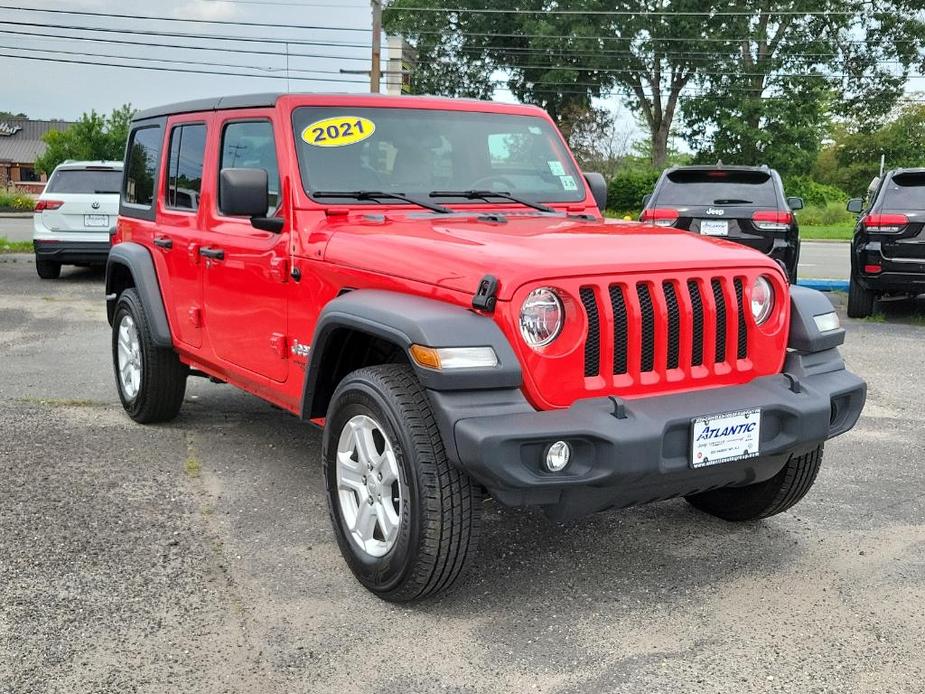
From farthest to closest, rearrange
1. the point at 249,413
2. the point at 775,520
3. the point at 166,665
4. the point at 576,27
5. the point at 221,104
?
the point at 576,27
the point at 249,413
the point at 221,104
the point at 775,520
the point at 166,665

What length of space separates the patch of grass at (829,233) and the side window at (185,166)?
23.1 meters

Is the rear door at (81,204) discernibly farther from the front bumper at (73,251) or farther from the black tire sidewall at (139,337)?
the black tire sidewall at (139,337)

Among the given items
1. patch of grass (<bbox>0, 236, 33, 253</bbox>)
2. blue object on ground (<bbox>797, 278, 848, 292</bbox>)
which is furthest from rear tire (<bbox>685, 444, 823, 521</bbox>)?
patch of grass (<bbox>0, 236, 33, 253</bbox>)

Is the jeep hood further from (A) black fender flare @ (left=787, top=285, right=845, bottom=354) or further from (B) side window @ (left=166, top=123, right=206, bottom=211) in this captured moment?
(B) side window @ (left=166, top=123, right=206, bottom=211)

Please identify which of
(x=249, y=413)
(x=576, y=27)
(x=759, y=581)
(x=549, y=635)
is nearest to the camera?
(x=549, y=635)

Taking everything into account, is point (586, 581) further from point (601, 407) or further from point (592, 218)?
point (592, 218)

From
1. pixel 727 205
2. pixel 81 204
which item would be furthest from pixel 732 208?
pixel 81 204

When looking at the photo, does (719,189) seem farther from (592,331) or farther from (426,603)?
(426,603)

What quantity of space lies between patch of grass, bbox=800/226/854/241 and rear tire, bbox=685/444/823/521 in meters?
23.3

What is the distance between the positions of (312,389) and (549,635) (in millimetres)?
1363

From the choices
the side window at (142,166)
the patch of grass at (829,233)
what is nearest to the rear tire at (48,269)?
A: the side window at (142,166)

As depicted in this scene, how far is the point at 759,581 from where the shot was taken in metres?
3.98

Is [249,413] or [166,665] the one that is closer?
[166,665]

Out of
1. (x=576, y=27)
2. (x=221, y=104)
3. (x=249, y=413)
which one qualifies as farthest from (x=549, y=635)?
(x=576, y=27)
